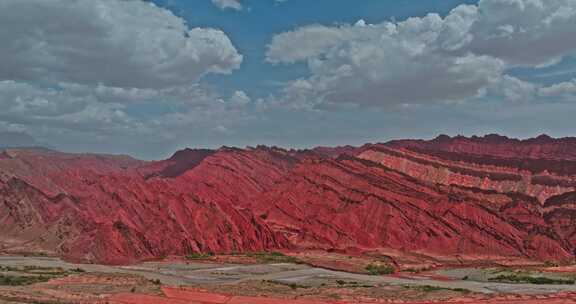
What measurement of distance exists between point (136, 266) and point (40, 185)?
51970mm

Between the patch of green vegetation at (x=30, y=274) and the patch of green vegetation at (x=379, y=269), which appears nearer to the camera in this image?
the patch of green vegetation at (x=30, y=274)

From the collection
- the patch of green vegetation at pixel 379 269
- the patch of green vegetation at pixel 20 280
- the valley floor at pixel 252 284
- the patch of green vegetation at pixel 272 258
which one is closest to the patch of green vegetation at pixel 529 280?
the valley floor at pixel 252 284

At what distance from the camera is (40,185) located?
376ft

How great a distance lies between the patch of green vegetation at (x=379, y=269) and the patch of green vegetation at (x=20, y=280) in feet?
116

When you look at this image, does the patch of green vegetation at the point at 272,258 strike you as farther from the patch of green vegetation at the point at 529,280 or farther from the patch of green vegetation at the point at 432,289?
the patch of green vegetation at the point at 432,289

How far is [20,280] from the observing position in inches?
2041

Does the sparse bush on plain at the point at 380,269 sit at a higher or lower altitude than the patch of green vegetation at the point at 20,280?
lower

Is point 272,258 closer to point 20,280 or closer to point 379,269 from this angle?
point 379,269

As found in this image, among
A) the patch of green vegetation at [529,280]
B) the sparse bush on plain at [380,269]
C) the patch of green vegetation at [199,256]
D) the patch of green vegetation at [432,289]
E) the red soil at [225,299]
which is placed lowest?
the patch of green vegetation at [199,256]

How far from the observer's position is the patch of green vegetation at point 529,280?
194 ft

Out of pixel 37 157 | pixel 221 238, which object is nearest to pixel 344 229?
pixel 221 238

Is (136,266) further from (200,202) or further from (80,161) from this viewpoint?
(80,161)

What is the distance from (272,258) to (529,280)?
33.6m

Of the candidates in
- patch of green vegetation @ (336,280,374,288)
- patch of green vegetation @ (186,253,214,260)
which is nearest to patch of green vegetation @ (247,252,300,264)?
patch of green vegetation @ (186,253,214,260)
